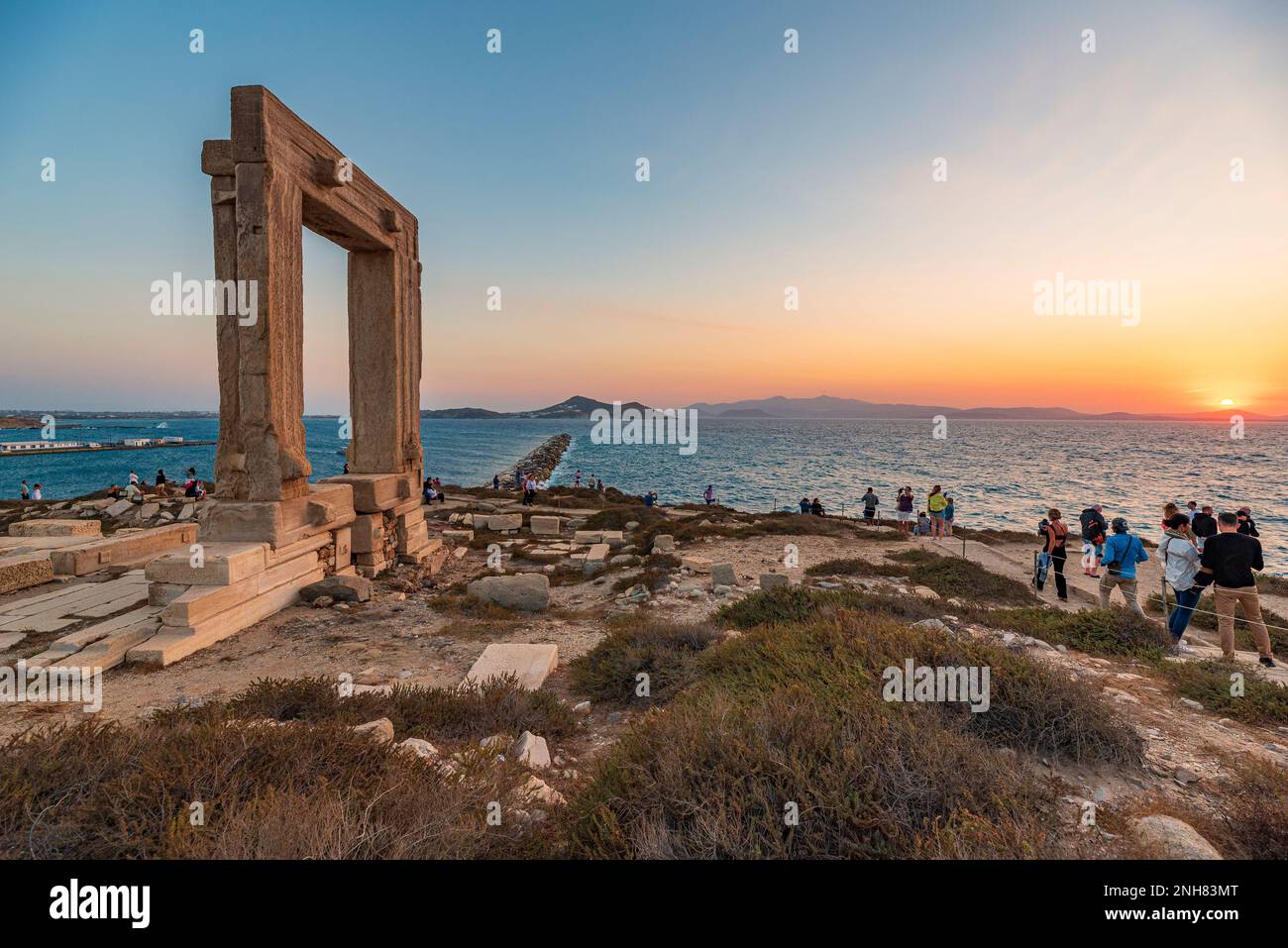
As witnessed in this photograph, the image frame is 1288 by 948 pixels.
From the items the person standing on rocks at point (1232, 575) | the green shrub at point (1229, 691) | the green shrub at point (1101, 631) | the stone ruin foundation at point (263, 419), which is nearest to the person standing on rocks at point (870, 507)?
the green shrub at point (1101, 631)

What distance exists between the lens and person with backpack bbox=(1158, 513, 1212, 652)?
7.15 metres

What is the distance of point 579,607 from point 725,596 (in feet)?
8.66

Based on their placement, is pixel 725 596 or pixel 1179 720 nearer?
pixel 1179 720

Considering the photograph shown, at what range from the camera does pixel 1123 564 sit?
28.1 ft

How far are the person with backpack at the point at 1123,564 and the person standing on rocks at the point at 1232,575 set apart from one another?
1488mm

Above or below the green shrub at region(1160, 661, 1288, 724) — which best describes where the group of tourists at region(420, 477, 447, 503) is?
above

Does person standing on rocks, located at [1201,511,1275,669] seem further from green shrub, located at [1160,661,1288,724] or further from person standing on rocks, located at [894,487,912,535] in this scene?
person standing on rocks, located at [894,487,912,535]

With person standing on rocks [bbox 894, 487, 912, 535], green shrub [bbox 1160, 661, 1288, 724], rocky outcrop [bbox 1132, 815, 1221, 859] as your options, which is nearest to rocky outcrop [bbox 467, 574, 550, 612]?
rocky outcrop [bbox 1132, 815, 1221, 859]

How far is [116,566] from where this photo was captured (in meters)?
10.3

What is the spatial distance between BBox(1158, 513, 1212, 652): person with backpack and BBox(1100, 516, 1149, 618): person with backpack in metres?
0.73
